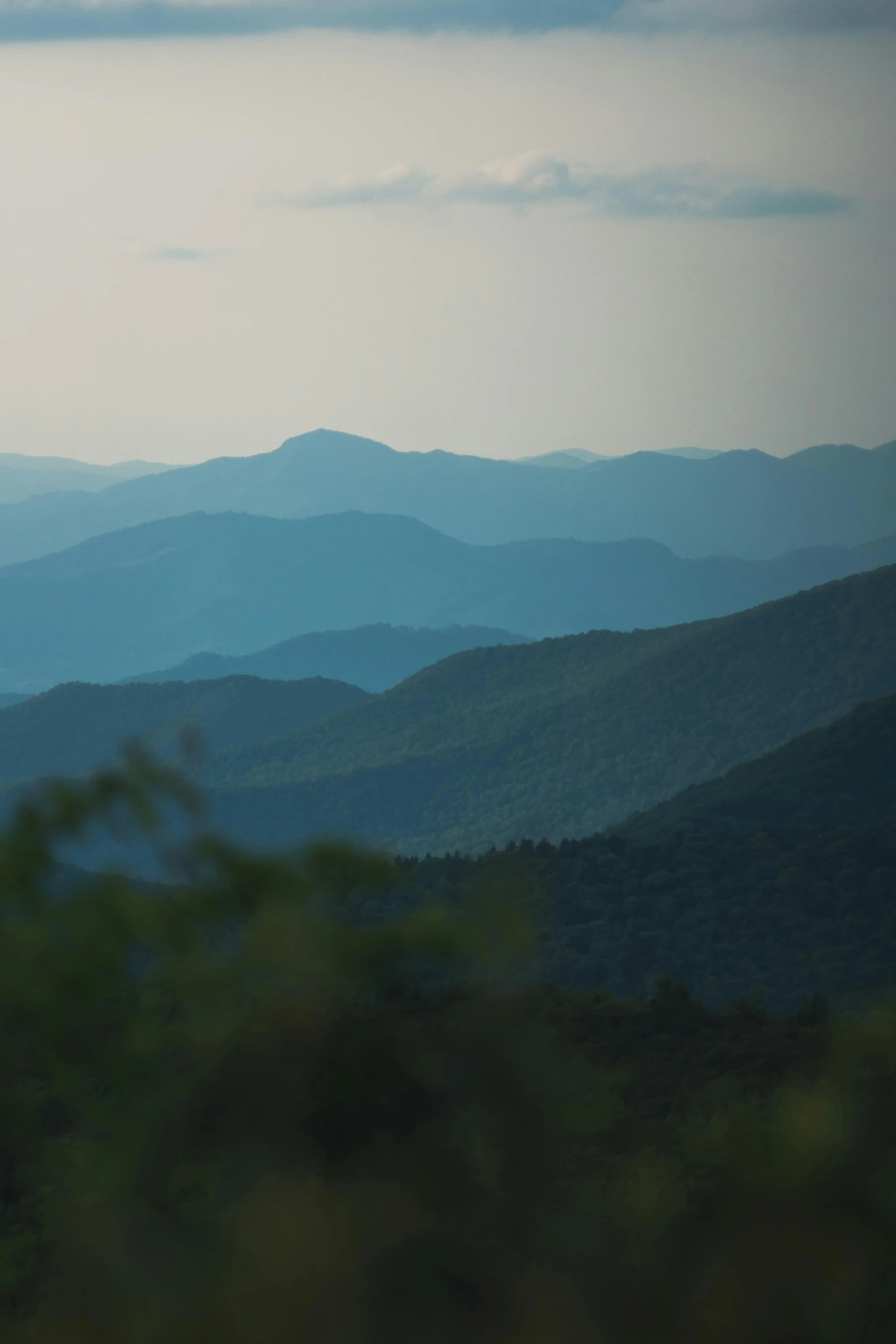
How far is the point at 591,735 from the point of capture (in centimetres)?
4609

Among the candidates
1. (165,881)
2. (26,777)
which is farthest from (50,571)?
(165,881)

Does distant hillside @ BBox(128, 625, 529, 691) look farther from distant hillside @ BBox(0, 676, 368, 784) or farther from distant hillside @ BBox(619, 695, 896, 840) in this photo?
distant hillside @ BBox(619, 695, 896, 840)

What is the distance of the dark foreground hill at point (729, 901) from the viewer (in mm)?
16375

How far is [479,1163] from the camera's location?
1.59 metres

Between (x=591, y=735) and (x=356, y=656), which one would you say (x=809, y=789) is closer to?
(x=591, y=735)

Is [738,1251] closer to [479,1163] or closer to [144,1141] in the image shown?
[479,1163]

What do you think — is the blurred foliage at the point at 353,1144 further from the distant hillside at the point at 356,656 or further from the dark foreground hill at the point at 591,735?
the distant hillside at the point at 356,656

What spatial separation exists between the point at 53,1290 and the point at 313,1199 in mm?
362

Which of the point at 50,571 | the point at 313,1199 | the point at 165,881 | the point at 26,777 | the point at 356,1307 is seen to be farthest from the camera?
the point at 50,571

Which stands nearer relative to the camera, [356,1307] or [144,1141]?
[356,1307]

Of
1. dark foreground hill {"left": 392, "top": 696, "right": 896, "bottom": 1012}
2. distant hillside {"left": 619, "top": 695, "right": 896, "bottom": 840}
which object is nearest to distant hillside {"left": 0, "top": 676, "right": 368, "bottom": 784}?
distant hillside {"left": 619, "top": 695, "right": 896, "bottom": 840}

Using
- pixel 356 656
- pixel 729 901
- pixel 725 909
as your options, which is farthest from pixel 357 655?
pixel 725 909

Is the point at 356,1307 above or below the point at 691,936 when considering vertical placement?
above

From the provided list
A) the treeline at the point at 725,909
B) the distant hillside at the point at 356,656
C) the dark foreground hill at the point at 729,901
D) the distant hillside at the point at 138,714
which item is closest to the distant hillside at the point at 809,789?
the dark foreground hill at the point at 729,901
